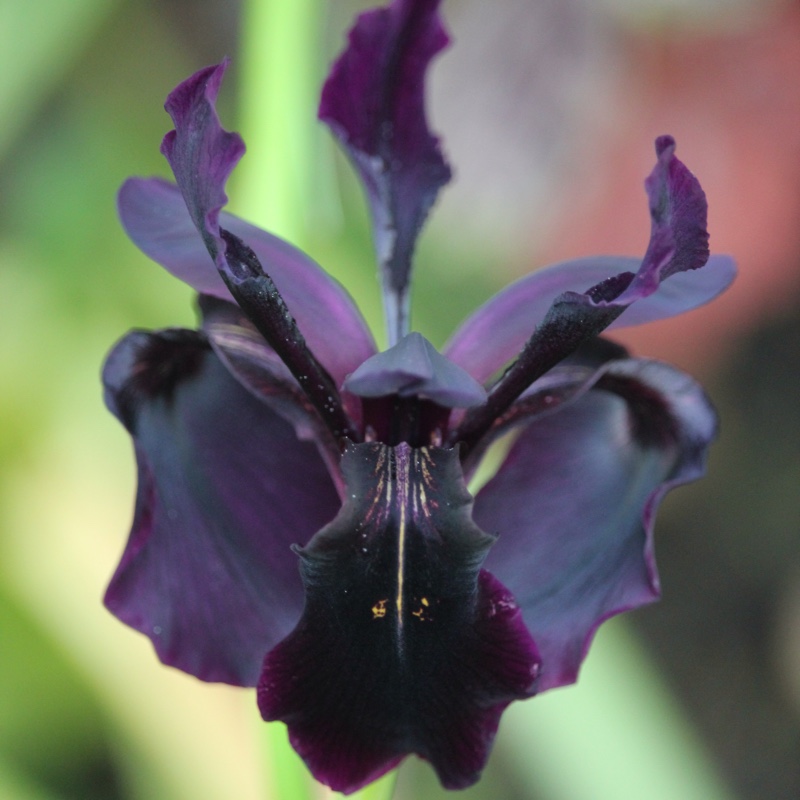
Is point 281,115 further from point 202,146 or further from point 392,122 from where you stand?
point 202,146

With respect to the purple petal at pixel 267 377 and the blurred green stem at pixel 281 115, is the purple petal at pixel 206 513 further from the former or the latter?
the blurred green stem at pixel 281 115

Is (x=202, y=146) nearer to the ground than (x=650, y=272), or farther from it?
farther from it

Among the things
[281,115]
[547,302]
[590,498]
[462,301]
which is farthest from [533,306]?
[462,301]

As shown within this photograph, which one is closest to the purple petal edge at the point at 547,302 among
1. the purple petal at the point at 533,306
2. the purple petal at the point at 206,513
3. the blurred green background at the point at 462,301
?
the purple petal at the point at 533,306

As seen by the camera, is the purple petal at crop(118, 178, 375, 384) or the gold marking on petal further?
the purple petal at crop(118, 178, 375, 384)

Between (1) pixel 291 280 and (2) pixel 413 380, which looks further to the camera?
(1) pixel 291 280

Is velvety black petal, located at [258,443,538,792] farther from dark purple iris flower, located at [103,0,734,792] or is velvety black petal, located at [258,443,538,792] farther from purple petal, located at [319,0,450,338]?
purple petal, located at [319,0,450,338]

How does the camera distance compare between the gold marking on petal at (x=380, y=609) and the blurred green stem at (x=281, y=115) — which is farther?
the blurred green stem at (x=281, y=115)

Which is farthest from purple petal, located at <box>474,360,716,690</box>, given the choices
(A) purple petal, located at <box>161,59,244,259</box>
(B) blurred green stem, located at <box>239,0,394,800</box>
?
(B) blurred green stem, located at <box>239,0,394,800</box>
